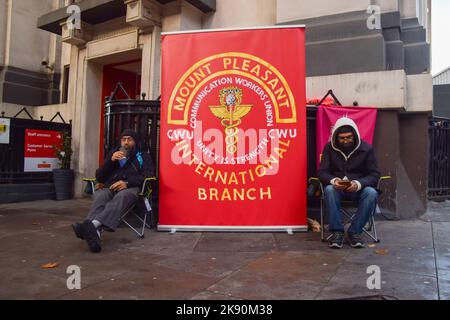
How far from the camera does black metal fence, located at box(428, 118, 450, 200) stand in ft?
25.3

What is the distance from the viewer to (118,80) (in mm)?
10836

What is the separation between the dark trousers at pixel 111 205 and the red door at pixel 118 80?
559 centimetres

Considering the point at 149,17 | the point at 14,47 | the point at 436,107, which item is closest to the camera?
the point at 149,17

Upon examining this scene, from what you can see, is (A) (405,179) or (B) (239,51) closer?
(B) (239,51)

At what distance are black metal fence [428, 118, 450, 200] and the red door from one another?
726cm

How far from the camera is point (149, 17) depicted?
841 cm

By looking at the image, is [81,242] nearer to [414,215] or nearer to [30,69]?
[414,215]

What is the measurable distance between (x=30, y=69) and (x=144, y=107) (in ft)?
27.1

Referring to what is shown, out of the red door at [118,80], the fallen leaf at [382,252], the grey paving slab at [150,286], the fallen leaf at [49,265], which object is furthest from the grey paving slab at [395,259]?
the red door at [118,80]

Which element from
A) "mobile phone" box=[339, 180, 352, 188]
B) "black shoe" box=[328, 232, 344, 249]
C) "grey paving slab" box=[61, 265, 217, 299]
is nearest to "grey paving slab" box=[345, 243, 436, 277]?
"black shoe" box=[328, 232, 344, 249]

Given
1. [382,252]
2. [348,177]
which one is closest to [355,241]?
[382,252]

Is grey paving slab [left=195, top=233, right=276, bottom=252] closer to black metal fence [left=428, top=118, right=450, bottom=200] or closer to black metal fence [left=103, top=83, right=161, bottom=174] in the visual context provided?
black metal fence [left=103, top=83, right=161, bottom=174]

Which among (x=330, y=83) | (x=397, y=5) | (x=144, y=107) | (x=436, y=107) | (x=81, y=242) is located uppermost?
(x=397, y=5)

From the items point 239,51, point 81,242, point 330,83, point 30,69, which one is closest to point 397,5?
point 330,83
